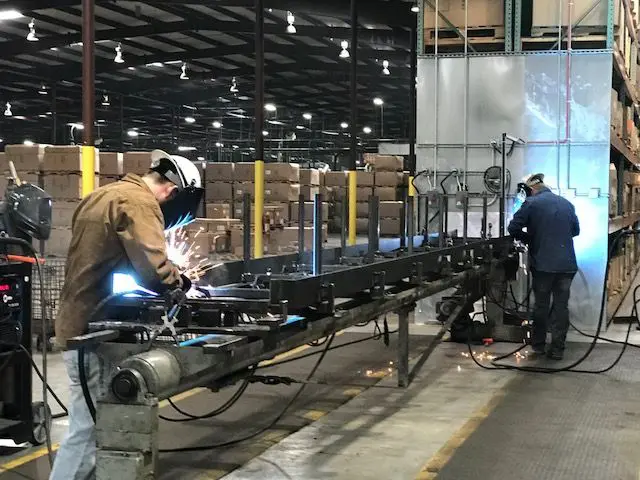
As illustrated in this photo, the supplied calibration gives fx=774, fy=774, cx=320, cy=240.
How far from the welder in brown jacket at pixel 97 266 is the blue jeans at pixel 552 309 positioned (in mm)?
5377

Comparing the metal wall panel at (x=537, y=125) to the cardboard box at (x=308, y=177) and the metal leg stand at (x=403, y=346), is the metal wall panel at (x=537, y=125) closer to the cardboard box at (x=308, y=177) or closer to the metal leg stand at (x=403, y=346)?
the metal leg stand at (x=403, y=346)

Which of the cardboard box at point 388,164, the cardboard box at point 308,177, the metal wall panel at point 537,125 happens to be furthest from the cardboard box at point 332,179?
the metal wall panel at point 537,125

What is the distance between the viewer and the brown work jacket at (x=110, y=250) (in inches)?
133

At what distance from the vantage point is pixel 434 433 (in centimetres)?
544

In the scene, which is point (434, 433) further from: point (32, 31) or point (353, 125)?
point (32, 31)

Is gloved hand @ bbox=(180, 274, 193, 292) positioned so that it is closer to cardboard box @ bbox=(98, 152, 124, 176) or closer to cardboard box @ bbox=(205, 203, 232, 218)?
cardboard box @ bbox=(98, 152, 124, 176)

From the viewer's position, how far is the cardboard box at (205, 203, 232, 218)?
51.1ft

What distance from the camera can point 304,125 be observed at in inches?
1303

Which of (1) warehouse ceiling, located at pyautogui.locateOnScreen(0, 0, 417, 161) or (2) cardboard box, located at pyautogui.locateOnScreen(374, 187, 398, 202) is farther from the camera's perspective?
(2) cardboard box, located at pyautogui.locateOnScreen(374, 187, 398, 202)

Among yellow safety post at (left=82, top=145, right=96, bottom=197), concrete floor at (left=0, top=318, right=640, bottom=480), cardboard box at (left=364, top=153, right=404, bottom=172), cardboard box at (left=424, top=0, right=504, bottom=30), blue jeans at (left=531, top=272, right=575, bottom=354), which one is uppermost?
cardboard box at (left=424, top=0, right=504, bottom=30)

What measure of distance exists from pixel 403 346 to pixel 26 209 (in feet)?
10.6

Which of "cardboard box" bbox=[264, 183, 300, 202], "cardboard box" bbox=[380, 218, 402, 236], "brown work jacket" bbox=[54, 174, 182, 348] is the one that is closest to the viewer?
"brown work jacket" bbox=[54, 174, 182, 348]

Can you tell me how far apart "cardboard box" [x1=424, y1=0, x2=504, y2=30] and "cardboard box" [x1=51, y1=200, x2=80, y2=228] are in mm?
5902

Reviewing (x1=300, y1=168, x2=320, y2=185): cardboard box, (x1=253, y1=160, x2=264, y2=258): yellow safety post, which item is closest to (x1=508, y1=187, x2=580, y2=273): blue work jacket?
(x1=253, y1=160, x2=264, y2=258): yellow safety post
